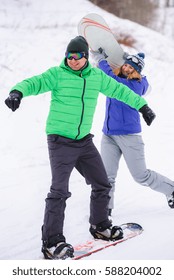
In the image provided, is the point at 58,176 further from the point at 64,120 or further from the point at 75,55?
the point at 75,55

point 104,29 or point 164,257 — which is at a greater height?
point 104,29

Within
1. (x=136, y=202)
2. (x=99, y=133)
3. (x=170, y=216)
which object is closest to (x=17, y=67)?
(x=99, y=133)

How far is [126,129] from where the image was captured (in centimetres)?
390

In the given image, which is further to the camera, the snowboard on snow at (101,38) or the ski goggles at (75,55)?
the snowboard on snow at (101,38)

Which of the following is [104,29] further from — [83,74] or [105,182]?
[105,182]

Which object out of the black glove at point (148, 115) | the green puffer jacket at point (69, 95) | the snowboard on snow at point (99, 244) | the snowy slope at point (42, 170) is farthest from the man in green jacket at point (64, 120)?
the black glove at point (148, 115)

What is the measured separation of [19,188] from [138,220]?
5.29 ft

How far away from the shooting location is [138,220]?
13.7 ft

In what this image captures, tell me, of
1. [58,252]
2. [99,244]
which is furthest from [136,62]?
[58,252]

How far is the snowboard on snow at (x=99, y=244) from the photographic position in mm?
3293

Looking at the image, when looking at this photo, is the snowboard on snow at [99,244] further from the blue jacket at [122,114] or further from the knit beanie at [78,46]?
the knit beanie at [78,46]

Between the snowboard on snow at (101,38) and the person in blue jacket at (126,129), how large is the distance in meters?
0.40

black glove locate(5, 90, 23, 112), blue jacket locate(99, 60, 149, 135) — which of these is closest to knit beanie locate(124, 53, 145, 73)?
blue jacket locate(99, 60, 149, 135)

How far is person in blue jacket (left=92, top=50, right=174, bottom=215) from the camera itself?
391 centimetres
